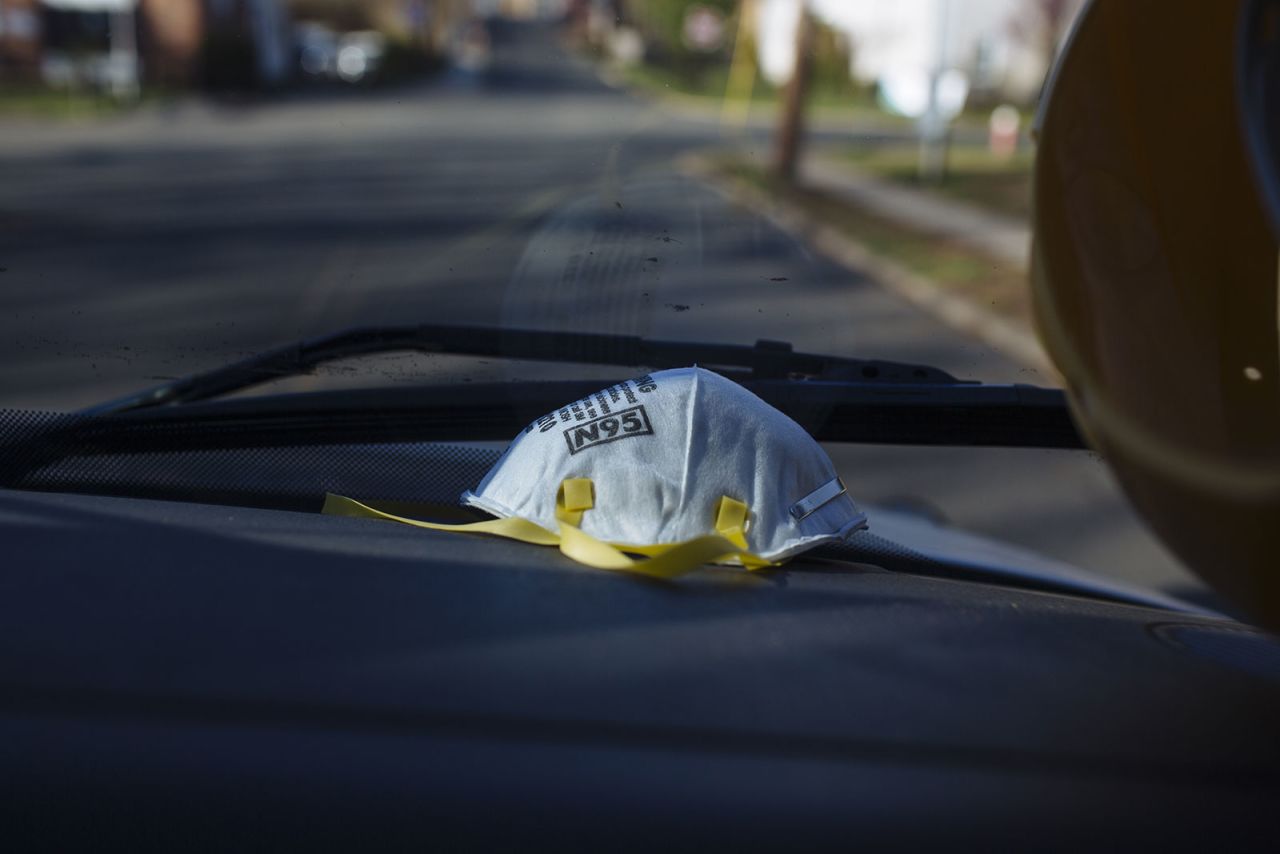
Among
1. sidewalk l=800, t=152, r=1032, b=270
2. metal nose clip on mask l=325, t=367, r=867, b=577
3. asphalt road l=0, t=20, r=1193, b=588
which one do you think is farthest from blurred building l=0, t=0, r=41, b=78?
sidewalk l=800, t=152, r=1032, b=270

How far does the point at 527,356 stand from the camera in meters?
2.13

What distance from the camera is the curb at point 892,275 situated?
2395mm

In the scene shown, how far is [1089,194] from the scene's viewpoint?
4.06ft

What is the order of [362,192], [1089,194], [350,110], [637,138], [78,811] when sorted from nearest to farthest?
1. [78,811]
2. [1089,194]
3. [637,138]
4. [350,110]
5. [362,192]

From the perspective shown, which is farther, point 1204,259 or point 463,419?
point 463,419

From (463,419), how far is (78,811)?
3.26 ft

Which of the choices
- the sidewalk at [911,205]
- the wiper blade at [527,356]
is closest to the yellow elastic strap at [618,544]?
the wiper blade at [527,356]

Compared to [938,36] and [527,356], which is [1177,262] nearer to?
[527,356]

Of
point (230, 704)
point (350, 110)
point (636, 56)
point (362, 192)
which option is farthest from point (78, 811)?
point (362, 192)

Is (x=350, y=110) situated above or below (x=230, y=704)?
above

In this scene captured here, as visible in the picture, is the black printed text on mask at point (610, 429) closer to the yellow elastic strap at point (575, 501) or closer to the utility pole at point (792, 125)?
the yellow elastic strap at point (575, 501)

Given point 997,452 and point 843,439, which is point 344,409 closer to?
point 843,439

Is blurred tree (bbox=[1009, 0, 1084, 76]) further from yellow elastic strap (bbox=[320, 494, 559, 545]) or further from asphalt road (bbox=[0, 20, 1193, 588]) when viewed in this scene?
yellow elastic strap (bbox=[320, 494, 559, 545])

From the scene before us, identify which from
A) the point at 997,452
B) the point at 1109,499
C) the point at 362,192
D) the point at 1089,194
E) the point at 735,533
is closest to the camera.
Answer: the point at 1089,194
